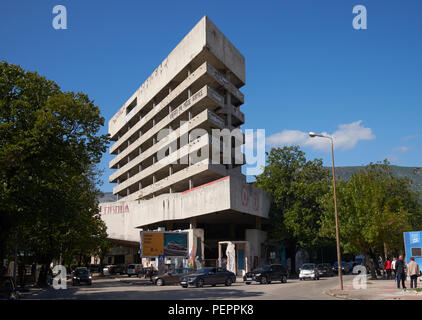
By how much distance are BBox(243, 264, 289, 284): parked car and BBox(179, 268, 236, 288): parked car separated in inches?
86.9

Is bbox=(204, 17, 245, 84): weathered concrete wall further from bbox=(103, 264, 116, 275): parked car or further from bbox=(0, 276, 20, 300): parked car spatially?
bbox=(0, 276, 20, 300): parked car

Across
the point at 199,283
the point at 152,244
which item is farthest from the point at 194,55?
the point at 199,283

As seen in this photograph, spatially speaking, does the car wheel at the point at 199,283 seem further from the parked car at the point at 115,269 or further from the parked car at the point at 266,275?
the parked car at the point at 115,269

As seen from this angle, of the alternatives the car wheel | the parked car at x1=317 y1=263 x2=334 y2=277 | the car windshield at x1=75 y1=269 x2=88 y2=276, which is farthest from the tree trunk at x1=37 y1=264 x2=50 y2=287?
the parked car at x1=317 y1=263 x2=334 y2=277

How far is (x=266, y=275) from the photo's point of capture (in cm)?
3300

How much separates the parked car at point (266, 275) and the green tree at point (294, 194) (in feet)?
46.5

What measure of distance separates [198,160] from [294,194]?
50.9 feet

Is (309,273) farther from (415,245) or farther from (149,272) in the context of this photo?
(149,272)

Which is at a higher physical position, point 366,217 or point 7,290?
point 366,217

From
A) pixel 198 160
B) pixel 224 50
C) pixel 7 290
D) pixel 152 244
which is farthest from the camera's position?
pixel 224 50

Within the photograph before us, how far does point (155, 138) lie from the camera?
239ft

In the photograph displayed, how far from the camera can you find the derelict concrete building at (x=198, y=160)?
49688mm

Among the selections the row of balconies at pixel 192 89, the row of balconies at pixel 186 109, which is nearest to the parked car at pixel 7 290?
the row of balconies at pixel 186 109
